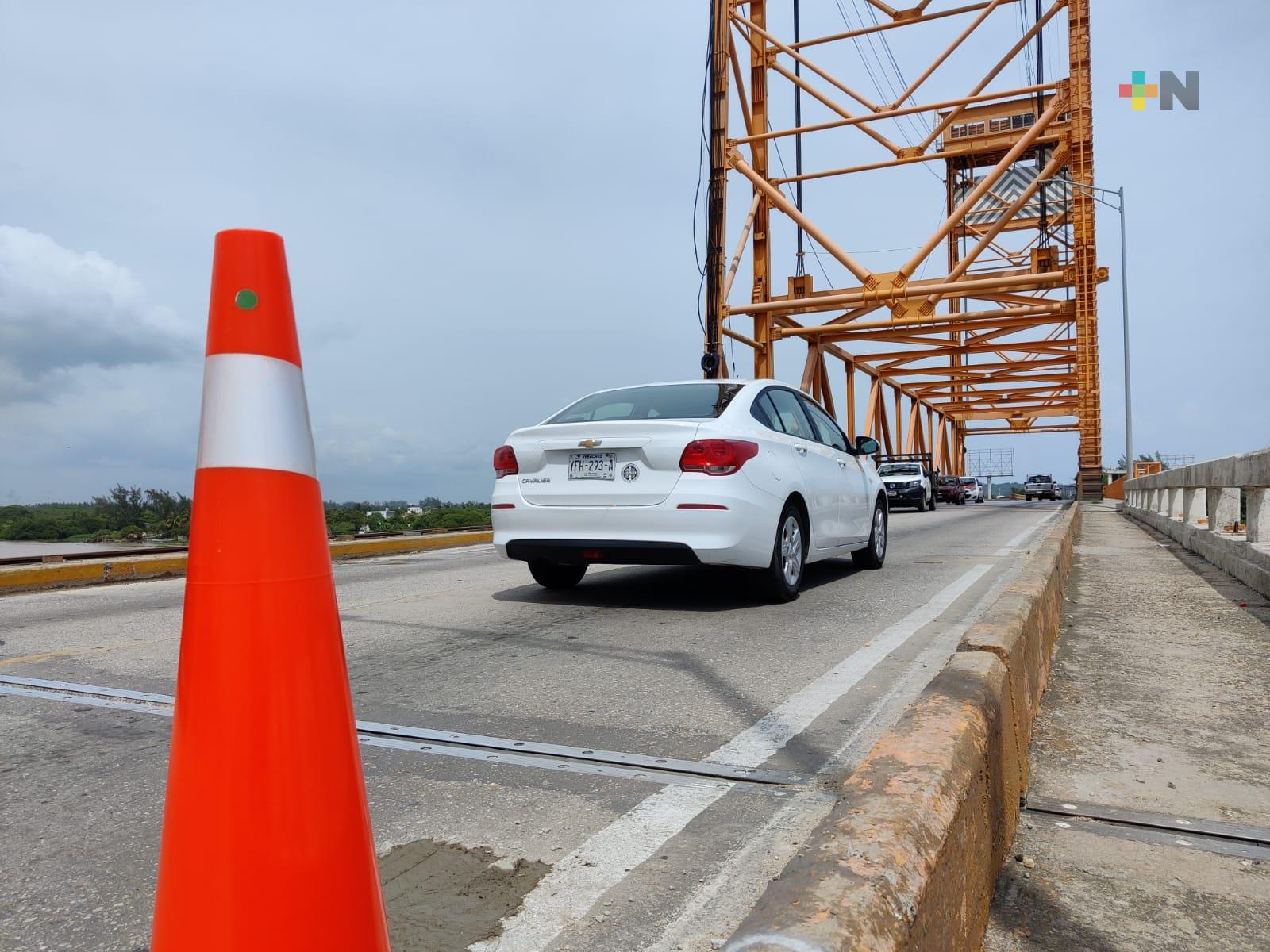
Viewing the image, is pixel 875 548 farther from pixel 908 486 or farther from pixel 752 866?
pixel 908 486

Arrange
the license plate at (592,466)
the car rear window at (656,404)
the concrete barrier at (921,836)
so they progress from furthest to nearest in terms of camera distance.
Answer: the car rear window at (656,404)
the license plate at (592,466)
the concrete barrier at (921,836)

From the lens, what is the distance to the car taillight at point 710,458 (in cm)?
555

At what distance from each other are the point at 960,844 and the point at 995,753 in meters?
0.59

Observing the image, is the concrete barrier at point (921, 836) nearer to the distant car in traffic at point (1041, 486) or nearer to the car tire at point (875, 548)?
the car tire at point (875, 548)

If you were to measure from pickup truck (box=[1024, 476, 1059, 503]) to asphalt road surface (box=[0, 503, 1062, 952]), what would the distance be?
59716 millimetres

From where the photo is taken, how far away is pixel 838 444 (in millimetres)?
7785

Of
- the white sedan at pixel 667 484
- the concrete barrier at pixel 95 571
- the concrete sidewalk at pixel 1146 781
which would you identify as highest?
the white sedan at pixel 667 484

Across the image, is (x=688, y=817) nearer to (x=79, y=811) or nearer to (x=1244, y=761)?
(x=79, y=811)

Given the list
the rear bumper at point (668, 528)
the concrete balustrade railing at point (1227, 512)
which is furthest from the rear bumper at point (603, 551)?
the concrete balustrade railing at point (1227, 512)

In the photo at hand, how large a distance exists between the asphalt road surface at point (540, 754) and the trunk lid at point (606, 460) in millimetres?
740

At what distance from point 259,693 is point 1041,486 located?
2588 inches

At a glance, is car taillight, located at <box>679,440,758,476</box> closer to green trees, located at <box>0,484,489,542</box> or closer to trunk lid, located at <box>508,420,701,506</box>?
trunk lid, located at <box>508,420,701,506</box>

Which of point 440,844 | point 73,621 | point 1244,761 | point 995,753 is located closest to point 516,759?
point 440,844

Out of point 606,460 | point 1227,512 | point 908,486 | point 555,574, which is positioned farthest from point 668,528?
point 908,486
